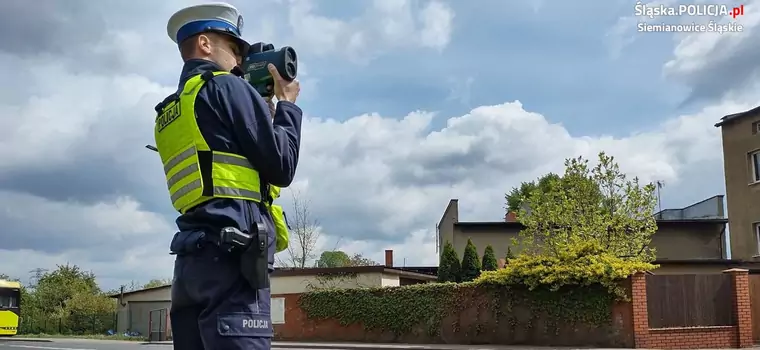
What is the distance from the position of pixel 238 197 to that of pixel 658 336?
21146 millimetres

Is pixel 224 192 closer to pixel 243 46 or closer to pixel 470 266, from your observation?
pixel 243 46

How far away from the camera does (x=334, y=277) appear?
3200 cm

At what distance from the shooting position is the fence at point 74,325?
46.4 m

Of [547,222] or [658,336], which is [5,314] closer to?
[547,222]

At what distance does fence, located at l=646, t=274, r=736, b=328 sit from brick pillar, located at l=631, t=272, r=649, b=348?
19 centimetres

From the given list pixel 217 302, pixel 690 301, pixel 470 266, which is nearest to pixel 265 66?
pixel 217 302

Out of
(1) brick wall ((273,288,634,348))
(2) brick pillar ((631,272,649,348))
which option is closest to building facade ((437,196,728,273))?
(1) brick wall ((273,288,634,348))

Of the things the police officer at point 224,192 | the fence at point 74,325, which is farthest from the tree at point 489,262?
the police officer at point 224,192

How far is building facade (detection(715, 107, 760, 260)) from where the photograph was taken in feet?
105

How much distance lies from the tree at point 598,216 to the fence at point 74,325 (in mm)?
30316

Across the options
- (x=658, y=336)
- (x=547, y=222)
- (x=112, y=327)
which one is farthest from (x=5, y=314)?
(x=658, y=336)

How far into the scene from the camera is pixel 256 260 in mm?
2211

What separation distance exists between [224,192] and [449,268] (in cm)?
3169

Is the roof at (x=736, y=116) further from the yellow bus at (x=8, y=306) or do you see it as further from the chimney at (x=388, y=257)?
the yellow bus at (x=8, y=306)
